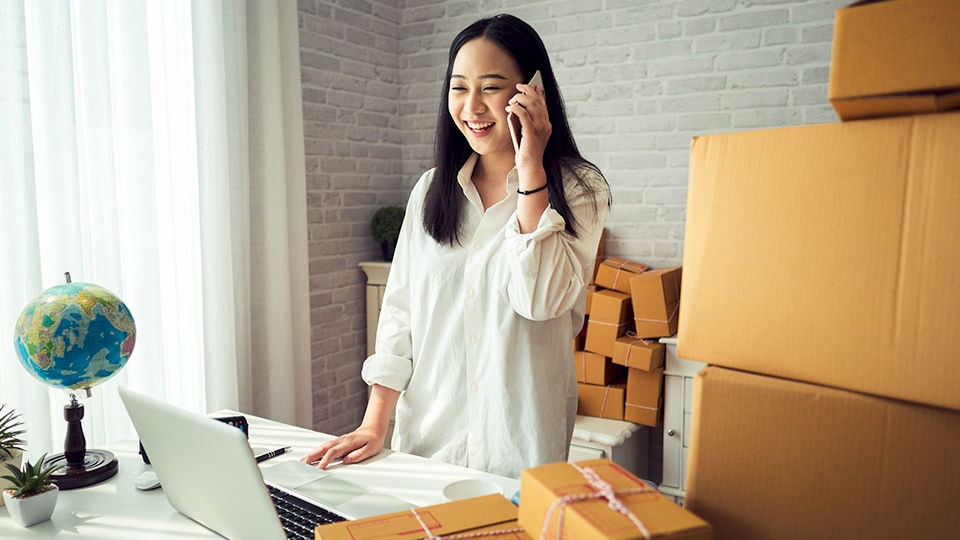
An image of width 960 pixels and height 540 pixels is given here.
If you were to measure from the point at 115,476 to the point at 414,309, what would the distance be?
2.33ft

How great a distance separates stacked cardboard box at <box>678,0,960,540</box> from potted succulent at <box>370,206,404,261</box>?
2626 millimetres

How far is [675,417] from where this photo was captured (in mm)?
2590

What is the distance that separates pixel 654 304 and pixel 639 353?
0.19 meters

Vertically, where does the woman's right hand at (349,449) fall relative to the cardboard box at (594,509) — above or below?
below

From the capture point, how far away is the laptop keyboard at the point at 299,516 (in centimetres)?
106

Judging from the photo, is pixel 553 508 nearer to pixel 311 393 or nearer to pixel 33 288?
pixel 33 288

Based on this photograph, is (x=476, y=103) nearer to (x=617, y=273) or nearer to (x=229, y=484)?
(x=229, y=484)

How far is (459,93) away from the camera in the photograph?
5.06 feet

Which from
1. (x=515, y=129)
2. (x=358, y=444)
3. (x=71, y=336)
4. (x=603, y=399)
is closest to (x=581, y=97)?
(x=603, y=399)

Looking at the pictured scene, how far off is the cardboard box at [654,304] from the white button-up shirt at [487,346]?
99 centimetres

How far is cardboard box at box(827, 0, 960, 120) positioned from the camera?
546 millimetres

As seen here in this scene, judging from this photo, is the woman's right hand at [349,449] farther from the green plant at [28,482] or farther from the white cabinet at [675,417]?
the white cabinet at [675,417]

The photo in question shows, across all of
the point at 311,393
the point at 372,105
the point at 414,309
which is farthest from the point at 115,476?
the point at 372,105

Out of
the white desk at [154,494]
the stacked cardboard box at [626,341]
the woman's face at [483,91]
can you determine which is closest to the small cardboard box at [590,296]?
the stacked cardboard box at [626,341]
